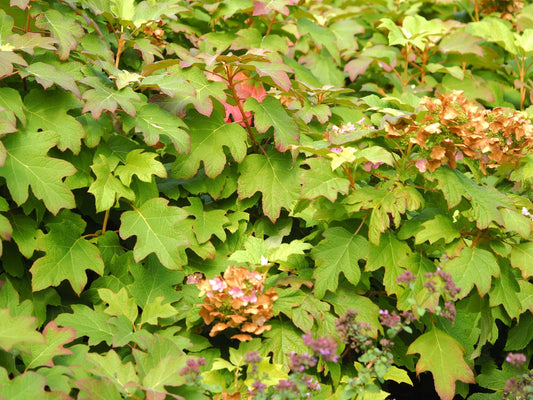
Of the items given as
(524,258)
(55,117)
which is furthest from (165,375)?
(524,258)

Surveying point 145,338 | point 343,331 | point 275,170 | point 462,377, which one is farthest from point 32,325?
point 462,377

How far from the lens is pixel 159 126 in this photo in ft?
6.69

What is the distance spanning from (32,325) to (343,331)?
84 centimetres

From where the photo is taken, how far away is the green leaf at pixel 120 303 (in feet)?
6.21

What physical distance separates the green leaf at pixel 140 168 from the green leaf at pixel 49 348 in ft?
1.74

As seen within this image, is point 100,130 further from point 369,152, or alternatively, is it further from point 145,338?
point 369,152

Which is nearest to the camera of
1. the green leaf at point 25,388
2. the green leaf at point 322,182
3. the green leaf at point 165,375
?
the green leaf at point 25,388

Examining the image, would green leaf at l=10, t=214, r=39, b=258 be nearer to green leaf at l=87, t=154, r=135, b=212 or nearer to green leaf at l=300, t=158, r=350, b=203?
green leaf at l=87, t=154, r=135, b=212

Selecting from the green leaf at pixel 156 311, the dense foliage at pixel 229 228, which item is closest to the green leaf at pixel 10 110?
the dense foliage at pixel 229 228

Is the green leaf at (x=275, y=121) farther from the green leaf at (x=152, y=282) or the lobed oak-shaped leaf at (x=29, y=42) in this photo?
the lobed oak-shaped leaf at (x=29, y=42)

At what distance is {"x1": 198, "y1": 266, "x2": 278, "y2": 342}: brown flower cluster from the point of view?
1.77 metres

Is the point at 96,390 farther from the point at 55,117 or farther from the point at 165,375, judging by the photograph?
the point at 55,117

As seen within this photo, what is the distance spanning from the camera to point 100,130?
205 cm

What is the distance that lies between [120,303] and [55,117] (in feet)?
2.15
